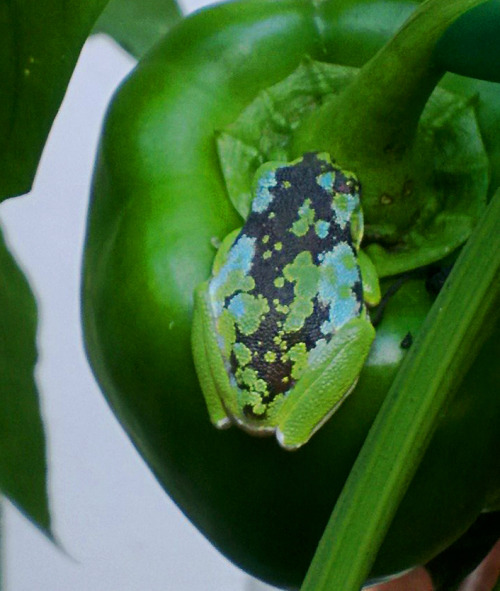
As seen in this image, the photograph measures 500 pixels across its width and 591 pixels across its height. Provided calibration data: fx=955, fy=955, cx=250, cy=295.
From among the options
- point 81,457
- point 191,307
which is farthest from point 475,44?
point 81,457

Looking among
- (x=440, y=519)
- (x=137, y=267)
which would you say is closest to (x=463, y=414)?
(x=440, y=519)

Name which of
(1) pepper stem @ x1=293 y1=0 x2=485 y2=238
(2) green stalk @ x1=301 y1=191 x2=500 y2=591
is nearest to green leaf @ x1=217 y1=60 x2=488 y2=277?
(1) pepper stem @ x1=293 y1=0 x2=485 y2=238

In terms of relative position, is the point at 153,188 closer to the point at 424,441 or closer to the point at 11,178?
the point at 11,178

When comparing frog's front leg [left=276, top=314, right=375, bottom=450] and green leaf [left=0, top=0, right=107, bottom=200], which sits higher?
green leaf [left=0, top=0, right=107, bottom=200]

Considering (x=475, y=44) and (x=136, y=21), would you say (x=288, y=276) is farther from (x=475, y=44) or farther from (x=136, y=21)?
(x=136, y=21)

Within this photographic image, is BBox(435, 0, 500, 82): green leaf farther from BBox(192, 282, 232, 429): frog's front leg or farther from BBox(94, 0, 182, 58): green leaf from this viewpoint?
BBox(94, 0, 182, 58): green leaf

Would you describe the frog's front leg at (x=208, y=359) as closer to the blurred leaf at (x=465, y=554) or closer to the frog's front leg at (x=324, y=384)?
the frog's front leg at (x=324, y=384)

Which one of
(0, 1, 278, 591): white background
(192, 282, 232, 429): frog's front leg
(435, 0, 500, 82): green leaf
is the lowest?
(0, 1, 278, 591): white background
